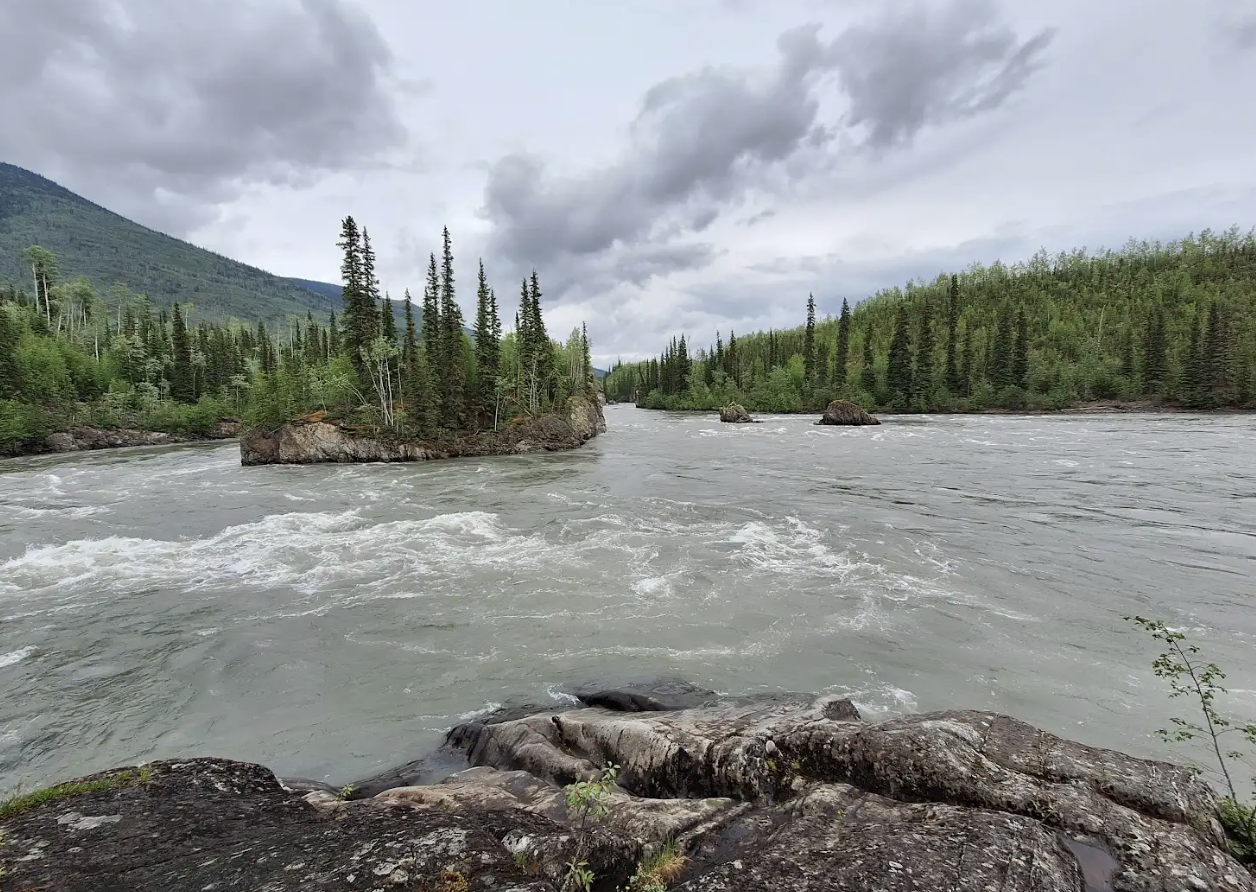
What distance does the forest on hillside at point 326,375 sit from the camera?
56156 millimetres

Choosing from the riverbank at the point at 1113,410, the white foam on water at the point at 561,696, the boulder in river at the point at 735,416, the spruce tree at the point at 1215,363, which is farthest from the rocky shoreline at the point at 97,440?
the spruce tree at the point at 1215,363

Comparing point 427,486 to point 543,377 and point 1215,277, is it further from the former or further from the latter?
point 1215,277

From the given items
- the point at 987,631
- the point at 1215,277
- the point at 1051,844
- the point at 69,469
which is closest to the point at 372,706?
the point at 1051,844

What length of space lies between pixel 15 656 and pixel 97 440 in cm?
7317

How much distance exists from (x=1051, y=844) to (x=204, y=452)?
7501 cm

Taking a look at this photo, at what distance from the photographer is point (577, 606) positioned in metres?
13.9

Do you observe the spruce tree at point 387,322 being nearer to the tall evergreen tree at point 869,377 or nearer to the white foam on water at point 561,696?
the white foam on water at point 561,696

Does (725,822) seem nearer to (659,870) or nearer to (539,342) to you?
(659,870)

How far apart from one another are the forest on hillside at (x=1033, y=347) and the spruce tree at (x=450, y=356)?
80.7 m

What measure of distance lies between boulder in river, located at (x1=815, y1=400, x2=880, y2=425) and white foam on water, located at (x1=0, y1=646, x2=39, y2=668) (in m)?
78.6

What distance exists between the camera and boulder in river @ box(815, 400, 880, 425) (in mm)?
75312

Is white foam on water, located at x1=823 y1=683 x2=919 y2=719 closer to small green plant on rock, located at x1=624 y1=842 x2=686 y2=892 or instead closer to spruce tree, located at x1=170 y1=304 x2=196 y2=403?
small green plant on rock, located at x1=624 y1=842 x2=686 y2=892

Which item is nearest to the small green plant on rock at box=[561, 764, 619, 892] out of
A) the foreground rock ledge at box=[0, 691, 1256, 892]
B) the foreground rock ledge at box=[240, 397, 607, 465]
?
the foreground rock ledge at box=[0, 691, 1256, 892]

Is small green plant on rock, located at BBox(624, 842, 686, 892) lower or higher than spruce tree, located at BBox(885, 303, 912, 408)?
lower
